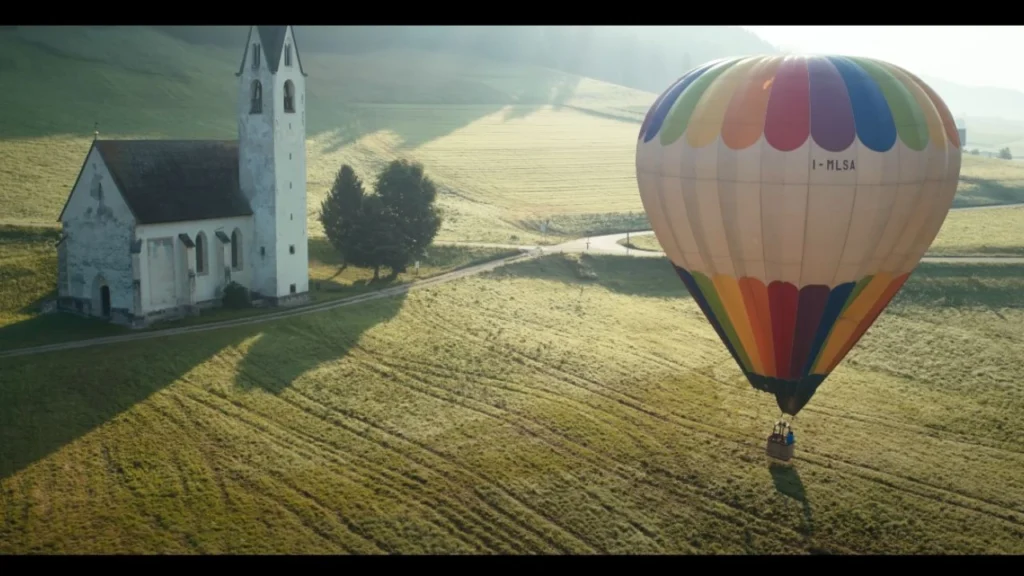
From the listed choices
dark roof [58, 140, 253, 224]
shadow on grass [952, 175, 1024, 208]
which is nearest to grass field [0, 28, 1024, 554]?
dark roof [58, 140, 253, 224]

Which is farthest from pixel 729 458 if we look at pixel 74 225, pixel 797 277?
pixel 74 225

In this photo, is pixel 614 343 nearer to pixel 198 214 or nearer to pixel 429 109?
pixel 198 214

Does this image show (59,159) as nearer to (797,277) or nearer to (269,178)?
(269,178)

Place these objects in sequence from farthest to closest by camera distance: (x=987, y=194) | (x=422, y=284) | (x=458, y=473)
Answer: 1. (x=987, y=194)
2. (x=422, y=284)
3. (x=458, y=473)

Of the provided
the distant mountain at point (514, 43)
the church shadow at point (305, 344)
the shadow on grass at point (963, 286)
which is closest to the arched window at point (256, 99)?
the church shadow at point (305, 344)

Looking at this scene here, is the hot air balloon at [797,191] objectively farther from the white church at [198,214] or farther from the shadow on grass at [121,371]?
the white church at [198,214]

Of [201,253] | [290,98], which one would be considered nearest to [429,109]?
[290,98]
